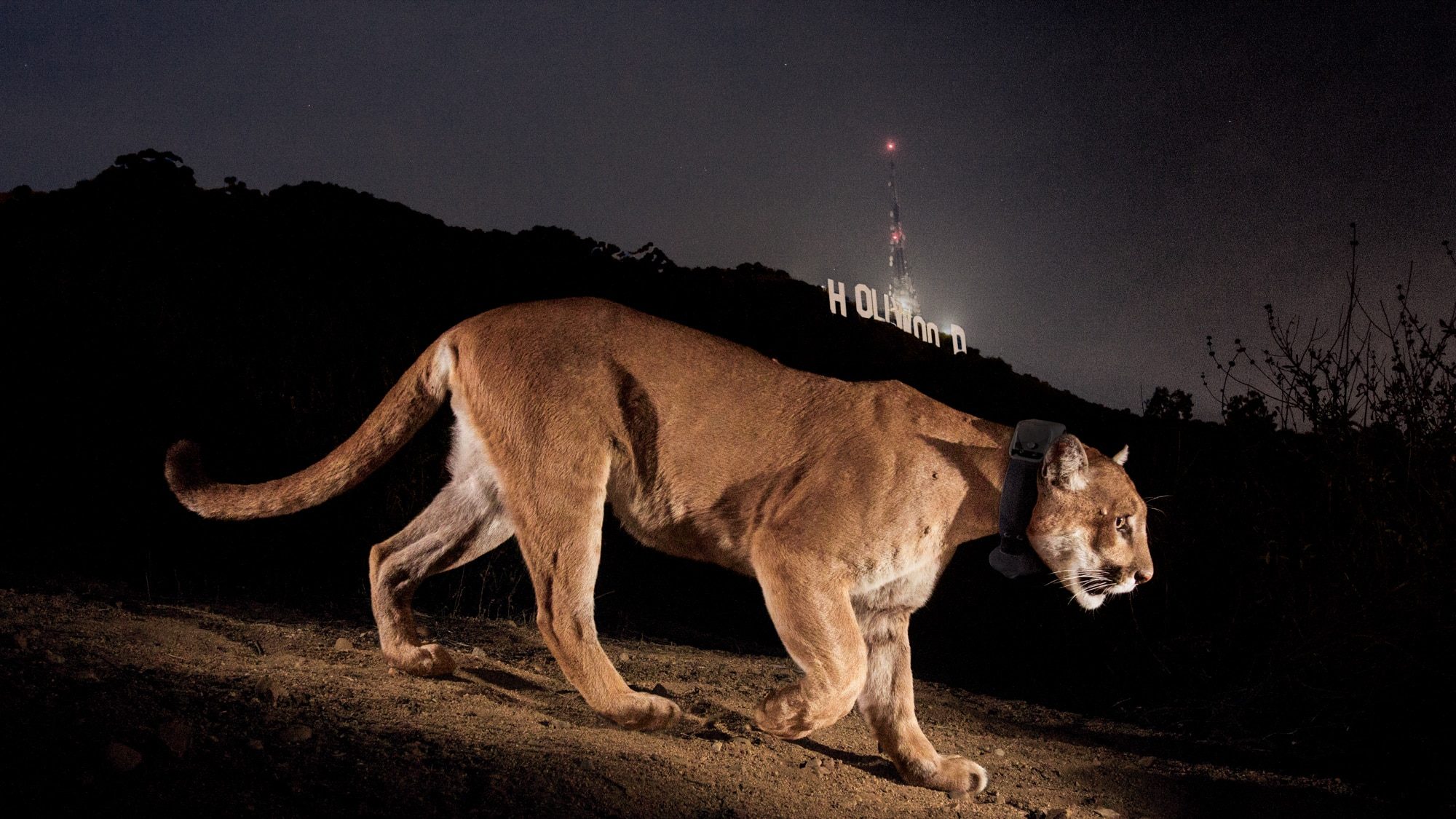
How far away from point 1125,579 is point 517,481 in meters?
2.60

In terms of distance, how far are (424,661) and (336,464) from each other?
1.00 meters

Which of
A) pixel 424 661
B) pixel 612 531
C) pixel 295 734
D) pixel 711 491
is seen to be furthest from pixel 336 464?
pixel 612 531

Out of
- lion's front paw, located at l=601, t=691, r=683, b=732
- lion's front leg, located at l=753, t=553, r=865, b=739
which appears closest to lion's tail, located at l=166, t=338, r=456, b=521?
lion's front paw, located at l=601, t=691, r=683, b=732

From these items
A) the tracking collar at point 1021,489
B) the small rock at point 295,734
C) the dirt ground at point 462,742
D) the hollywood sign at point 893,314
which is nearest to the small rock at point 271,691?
the dirt ground at point 462,742

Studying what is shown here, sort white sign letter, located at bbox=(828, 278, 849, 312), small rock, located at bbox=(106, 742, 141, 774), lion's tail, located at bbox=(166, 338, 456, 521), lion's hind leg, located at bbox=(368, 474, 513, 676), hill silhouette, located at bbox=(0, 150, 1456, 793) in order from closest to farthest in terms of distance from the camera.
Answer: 1. small rock, located at bbox=(106, 742, 141, 774)
2. lion's tail, located at bbox=(166, 338, 456, 521)
3. lion's hind leg, located at bbox=(368, 474, 513, 676)
4. hill silhouette, located at bbox=(0, 150, 1456, 793)
5. white sign letter, located at bbox=(828, 278, 849, 312)

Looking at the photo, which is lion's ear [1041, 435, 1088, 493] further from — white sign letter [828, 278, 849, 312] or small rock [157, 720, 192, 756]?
white sign letter [828, 278, 849, 312]

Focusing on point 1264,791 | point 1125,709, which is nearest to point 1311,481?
point 1125,709

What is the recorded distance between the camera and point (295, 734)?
2.55 m

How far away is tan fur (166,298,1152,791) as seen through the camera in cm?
367

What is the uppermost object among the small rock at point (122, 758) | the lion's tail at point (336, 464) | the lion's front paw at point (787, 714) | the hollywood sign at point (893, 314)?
the hollywood sign at point (893, 314)

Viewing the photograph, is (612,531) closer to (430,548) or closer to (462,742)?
(430,548)

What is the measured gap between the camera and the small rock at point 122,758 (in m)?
2.04

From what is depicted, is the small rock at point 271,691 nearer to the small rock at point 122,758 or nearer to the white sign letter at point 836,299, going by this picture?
the small rock at point 122,758

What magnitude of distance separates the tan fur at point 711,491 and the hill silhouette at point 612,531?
7.98 ft
